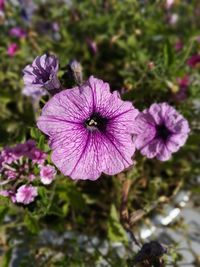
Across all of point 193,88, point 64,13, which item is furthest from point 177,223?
point 64,13

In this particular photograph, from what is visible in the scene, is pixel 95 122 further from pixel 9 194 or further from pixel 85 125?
pixel 9 194

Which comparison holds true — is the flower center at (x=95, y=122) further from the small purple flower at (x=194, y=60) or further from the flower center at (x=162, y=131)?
the small purple flower at (x=194, y=60)

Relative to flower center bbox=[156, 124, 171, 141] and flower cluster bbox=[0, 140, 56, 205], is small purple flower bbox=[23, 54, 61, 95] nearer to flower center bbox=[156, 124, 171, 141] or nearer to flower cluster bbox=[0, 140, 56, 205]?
flower cluster bbox=[0, 140, 56, 205]

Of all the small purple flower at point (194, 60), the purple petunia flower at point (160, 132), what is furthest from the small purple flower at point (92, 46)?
the purple petunia flower at point (160, 132)

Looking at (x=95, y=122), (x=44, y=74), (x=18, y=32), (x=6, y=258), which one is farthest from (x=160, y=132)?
(x=18, y=32)

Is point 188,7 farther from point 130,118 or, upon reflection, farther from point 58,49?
point 130,118

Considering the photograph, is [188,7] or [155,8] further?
[188,7]

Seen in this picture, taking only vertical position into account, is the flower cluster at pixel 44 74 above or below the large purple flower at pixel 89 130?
above
